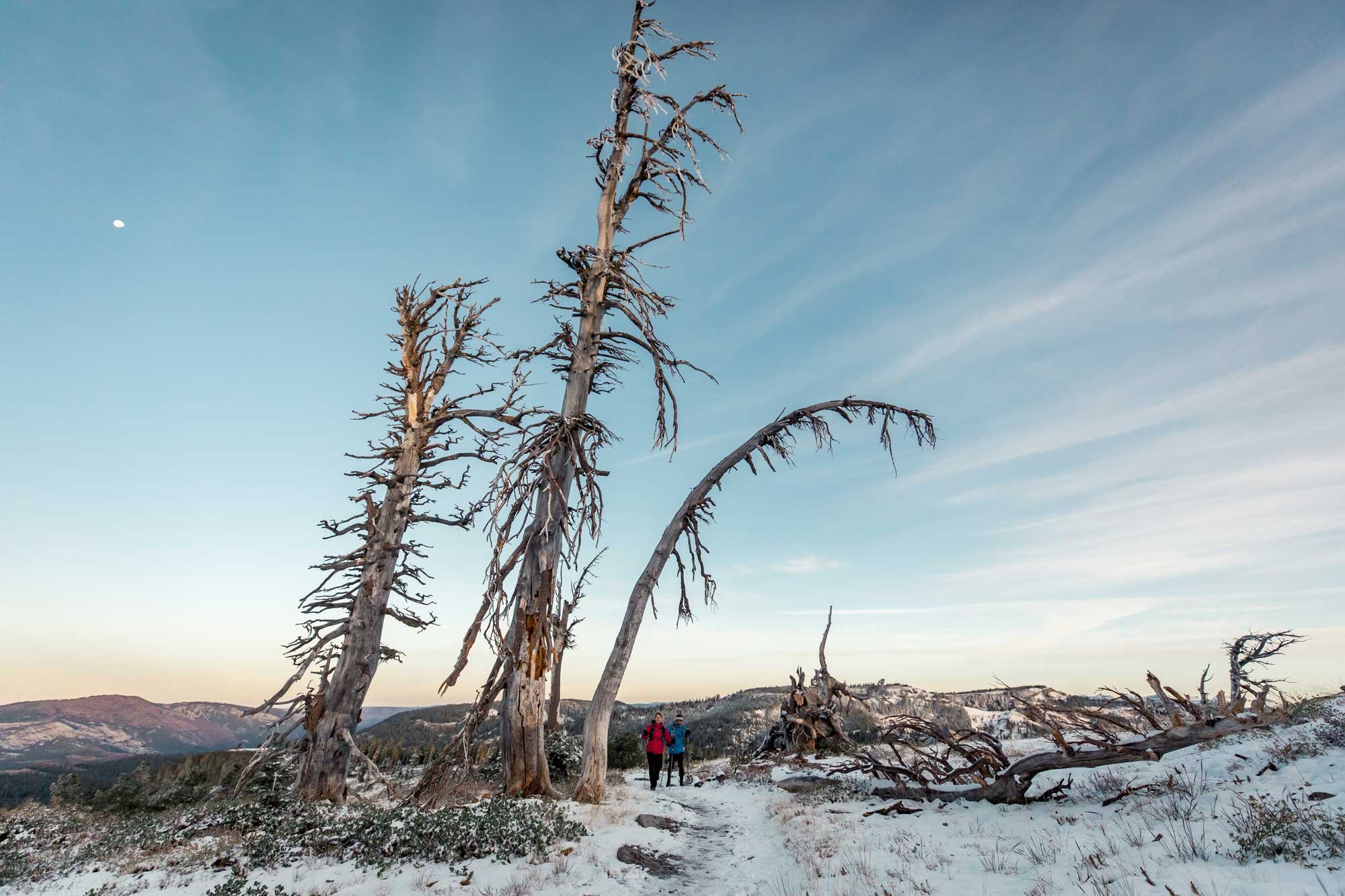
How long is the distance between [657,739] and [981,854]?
10.4 metres

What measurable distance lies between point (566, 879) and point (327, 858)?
9.47ft

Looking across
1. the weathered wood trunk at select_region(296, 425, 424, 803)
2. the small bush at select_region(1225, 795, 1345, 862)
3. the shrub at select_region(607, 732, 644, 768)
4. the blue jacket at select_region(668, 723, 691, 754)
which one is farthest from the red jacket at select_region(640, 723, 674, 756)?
the small bush at select_region(1225, 795, 1345, 862)

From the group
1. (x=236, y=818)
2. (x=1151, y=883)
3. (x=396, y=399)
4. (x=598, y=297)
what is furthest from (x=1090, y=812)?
(x=396, y=399)

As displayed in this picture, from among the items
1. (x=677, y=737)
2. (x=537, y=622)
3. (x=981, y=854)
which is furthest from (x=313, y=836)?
(x=677, y=737)

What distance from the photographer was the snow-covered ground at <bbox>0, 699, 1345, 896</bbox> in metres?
3.97

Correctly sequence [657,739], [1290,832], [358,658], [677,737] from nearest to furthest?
[1290,832]
[358,658]
[657,739]
[677,737]

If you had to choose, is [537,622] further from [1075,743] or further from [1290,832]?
[1290,832]

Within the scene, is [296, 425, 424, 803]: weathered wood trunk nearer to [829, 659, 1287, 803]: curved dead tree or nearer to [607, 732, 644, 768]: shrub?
[829, 659, 1287, 803]: curved dead tree

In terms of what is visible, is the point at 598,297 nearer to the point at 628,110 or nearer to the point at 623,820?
the point at 628,110

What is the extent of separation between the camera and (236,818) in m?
8.21

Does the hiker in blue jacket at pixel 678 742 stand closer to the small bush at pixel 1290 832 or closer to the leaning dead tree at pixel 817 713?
the leaning dead tree at pixel 817 713

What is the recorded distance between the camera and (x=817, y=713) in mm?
21094

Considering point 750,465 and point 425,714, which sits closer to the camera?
point 750,465

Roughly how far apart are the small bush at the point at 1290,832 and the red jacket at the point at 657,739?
38.9 feet
